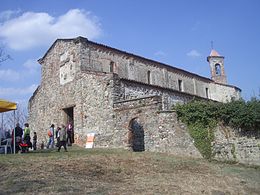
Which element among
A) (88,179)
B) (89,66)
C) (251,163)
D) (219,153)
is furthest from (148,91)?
(88,179)

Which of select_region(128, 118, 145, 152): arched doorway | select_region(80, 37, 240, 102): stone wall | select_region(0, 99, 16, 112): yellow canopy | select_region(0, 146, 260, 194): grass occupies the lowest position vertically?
select_region(0, 146, 260, 194): grass

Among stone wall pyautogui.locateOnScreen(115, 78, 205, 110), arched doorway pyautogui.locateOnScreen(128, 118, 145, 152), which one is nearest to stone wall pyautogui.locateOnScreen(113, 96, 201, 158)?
arched doorway pyautogui.locateOnScreen(128, 118, 145, 152)

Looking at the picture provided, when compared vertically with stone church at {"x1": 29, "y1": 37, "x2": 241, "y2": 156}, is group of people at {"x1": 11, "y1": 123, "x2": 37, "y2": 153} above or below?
below

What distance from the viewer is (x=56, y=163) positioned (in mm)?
14047

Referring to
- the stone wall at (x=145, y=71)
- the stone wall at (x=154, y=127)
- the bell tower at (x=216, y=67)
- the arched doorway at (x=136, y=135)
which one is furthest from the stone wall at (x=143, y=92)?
the bell tower at (x=216, y=67)

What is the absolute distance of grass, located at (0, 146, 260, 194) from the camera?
10.7 meters

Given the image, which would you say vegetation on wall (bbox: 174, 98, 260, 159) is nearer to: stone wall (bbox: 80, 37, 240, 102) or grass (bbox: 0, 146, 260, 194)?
stone wall (bbox: 80, 37, 240, 102)

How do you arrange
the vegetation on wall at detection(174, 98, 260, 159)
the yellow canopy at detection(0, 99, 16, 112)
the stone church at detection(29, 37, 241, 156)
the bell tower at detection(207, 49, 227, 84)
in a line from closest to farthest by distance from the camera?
the yellow canopy at detection(0, 99, 16, 112) → the vegetation on wall at detection(174, 98, 260, 159) → the stone church at detection(29, 37, 241, 156) → the bell tower at detection(207, 49, 227, 84)

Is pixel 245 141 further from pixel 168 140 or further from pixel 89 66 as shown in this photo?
pixel 89 66

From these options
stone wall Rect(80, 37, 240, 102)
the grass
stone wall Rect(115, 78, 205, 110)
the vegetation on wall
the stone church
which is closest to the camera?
the grass

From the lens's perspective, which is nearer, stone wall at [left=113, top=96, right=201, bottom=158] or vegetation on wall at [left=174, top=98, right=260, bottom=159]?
vegetation on wall at [left=174, top=98, right=260, bottom=159]

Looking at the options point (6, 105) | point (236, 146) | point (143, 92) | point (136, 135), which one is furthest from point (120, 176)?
point (143, 92)

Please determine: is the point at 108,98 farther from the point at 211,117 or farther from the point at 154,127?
the point at 211,117

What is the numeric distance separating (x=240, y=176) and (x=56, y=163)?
27.6 feet
